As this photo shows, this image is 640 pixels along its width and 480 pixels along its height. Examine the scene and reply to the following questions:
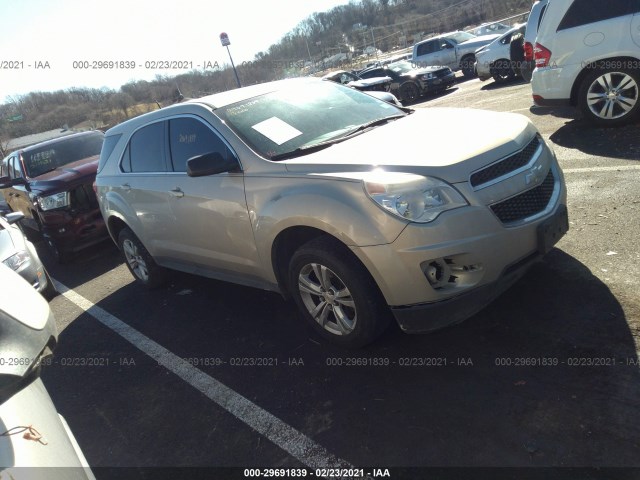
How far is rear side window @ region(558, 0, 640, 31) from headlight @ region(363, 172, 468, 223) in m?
5.36

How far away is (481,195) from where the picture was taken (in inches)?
111

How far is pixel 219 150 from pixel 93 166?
4.89 meters

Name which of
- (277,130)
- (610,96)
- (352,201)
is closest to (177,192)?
(277,130)

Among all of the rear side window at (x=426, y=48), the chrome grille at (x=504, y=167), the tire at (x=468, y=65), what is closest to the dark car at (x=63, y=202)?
the chrome grille at (x=504, y=167)

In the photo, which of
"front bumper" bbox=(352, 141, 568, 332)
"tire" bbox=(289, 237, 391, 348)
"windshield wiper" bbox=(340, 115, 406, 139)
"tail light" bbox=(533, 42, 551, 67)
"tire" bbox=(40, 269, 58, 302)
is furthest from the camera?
"tail light" bbox=(533, 42, 551, 67)

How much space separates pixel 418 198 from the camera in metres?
2.78

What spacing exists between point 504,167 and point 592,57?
472 centimetres

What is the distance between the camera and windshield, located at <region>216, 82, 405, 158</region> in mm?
3660

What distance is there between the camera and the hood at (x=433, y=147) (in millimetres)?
2881

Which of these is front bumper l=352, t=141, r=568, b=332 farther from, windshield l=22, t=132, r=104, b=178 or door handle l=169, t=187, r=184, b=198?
windshield l=22, t=132, r=104, b=178

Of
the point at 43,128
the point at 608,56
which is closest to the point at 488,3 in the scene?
the point at 43,128

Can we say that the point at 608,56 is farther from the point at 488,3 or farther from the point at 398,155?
the point at 488,3

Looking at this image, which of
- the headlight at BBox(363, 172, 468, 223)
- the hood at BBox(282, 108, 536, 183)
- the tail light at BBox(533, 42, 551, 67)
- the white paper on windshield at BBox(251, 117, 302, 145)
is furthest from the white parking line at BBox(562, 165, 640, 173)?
the white paper on windshield at BBox(251, 117, 302, 145)

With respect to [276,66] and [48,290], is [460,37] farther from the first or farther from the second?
[276,66]
